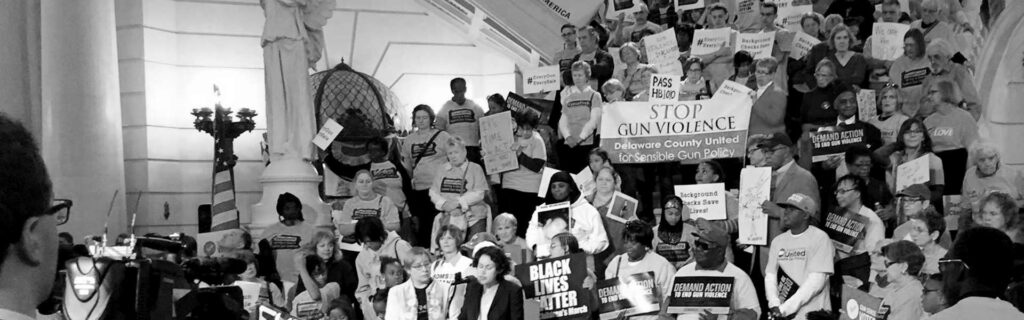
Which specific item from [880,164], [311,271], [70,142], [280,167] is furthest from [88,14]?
[880,164]

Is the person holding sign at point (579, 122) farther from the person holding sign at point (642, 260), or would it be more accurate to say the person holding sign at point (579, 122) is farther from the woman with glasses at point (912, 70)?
the woman with glasses at point (912, 70)

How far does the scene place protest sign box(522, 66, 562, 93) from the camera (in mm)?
13992

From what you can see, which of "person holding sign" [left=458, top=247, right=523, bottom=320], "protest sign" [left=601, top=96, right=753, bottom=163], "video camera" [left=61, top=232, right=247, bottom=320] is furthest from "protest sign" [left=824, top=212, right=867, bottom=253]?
"video camera" [left=61, top=232, right=247, bottom=320]

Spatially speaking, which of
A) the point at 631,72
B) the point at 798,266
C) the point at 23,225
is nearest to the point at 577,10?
the point at 631,72

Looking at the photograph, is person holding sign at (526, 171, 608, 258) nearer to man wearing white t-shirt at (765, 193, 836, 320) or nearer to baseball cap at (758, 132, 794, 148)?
baseball cap at (758, 132, 794, 148)

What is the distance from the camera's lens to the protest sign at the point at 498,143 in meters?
12.7

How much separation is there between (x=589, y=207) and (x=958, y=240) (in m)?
6.71

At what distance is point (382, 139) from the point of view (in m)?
13.4

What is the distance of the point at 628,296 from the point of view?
10195mm

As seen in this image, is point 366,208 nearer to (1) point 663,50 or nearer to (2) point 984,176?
(1) point 663,50

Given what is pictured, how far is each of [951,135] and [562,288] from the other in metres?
3.26

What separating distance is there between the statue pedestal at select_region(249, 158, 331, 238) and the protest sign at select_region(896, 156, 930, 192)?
17.0ft

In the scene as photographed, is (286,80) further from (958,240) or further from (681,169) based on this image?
(958,240)

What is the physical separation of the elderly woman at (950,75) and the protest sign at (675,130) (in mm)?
1454
